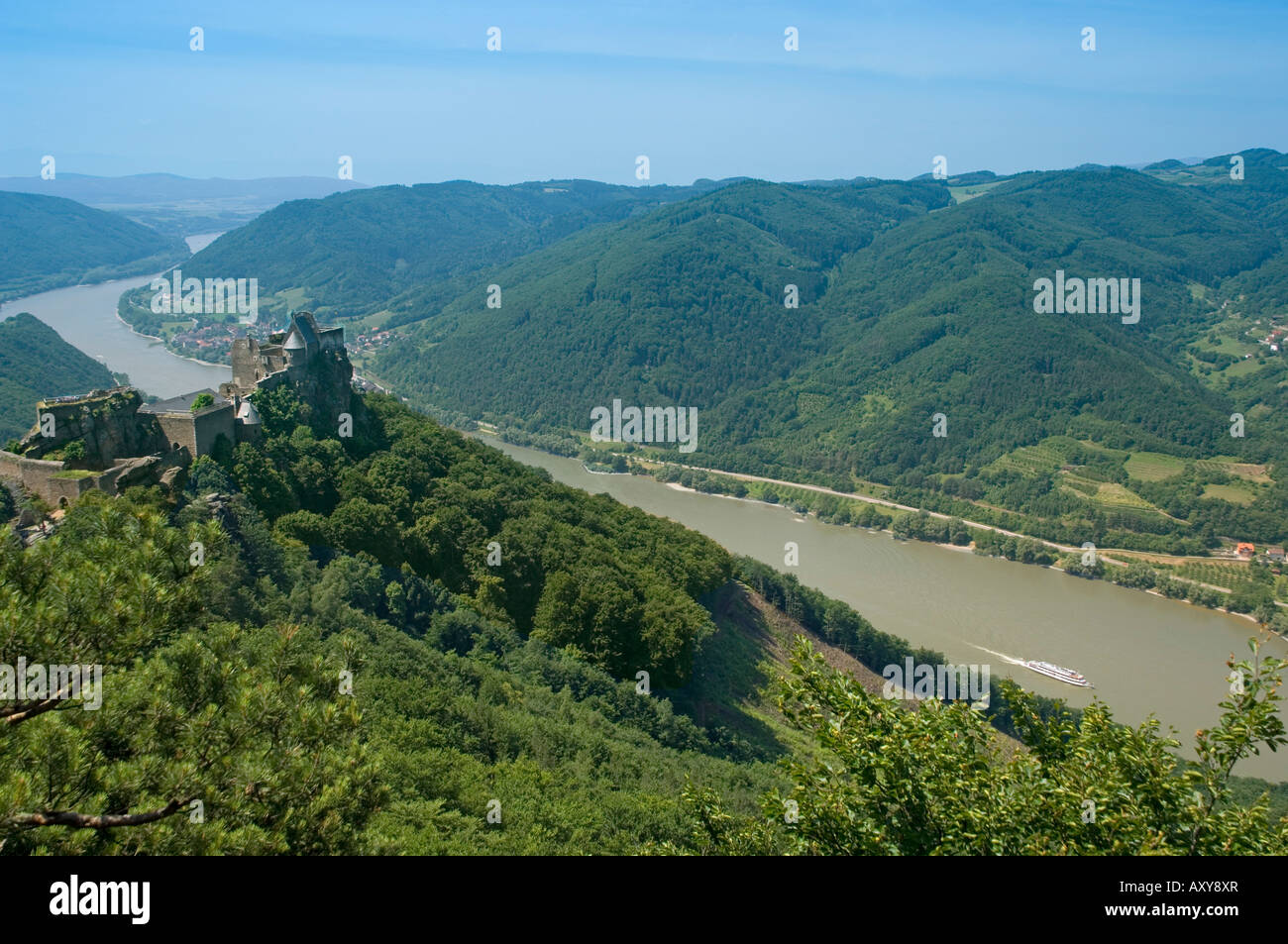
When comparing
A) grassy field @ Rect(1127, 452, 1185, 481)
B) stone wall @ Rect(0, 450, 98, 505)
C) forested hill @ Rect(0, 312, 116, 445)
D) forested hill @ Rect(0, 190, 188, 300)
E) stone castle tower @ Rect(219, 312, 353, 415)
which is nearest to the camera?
stone wall @ Rect(0, 450, 98, 505)

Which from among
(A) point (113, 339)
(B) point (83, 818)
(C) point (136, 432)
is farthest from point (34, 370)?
(B) point (83, 818)

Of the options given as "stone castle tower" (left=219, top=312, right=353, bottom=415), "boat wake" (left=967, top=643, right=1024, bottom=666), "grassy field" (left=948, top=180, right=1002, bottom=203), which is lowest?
"boat wake" (left=967, top=643, right=1024, bottom=666)

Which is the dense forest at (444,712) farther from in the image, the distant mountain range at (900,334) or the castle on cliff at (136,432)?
the distant mountain range at (900,334)

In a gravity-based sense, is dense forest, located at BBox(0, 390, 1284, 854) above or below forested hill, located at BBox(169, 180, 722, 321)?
below

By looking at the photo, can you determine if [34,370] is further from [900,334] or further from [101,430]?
[900,334]

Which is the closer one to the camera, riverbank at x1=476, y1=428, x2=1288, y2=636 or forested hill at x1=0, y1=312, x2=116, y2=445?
riverbank at x1=476, y1=428, x2=1288, y2=636

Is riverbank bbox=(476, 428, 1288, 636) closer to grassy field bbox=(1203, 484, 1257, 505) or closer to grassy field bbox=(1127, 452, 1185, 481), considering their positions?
grassy field bbox=(1203, 484, 1257, 505)

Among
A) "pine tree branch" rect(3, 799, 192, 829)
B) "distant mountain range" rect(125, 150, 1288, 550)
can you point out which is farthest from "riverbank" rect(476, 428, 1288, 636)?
"pine tree branch" rect(3, 799, 192, 829)
